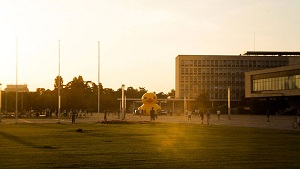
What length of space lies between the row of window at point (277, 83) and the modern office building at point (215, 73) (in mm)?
53672

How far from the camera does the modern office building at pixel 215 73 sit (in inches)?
6462

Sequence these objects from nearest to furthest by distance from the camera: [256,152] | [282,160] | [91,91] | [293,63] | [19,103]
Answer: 1. [282,160]
2. [256,152]
3. [293,63]
4. [19,103]
5. [91,91]

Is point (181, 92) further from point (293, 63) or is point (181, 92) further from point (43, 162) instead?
point (43, 162)

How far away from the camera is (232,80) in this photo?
167250mm

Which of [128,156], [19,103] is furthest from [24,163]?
[19,103]

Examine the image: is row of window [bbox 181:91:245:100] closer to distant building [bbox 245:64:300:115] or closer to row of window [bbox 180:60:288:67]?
row of window [bbox 180:60:288:67]

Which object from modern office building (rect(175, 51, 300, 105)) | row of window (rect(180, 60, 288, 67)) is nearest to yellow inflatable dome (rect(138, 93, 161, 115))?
modern office building (rect(175, 51, 300, 105))

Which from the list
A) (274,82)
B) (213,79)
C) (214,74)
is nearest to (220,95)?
(213,79)

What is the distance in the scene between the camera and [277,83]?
101688mm

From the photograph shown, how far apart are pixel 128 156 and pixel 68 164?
10.1 ft

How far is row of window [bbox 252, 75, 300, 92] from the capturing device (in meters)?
94.1

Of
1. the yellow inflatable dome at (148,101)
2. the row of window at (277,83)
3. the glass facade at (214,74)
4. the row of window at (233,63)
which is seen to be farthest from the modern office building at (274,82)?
the glass facade at (214,74)

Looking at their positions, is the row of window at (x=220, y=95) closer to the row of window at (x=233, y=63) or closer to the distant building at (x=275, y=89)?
the row of window at (x=233, y=63)

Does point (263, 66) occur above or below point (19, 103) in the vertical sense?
above
